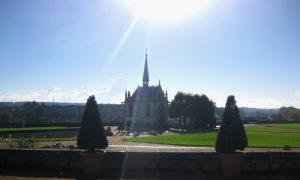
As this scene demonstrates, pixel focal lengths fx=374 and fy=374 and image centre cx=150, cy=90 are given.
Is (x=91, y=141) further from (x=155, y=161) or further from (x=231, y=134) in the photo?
(x=231, y=134)

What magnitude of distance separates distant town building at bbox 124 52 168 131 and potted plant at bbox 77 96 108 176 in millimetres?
79119

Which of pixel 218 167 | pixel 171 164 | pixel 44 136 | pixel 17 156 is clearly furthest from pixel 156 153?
pixel 44 136

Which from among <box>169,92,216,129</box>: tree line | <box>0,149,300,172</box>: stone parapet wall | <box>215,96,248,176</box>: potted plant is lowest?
<box>0,149,300,172</box>: stone parapet wall

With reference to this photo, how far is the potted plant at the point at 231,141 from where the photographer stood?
683 inches

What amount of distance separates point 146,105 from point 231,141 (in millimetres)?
84296

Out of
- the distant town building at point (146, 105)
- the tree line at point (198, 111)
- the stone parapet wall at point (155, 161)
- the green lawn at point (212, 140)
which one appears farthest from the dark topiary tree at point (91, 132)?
the distant town building at point (146, 105)

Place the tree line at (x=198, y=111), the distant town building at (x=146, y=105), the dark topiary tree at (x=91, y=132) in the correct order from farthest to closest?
1. the distant town building at (x=146, y=105)
2. the tree line at (x=198, y=111)
3. the dark topiary tree at (x=91, y=132)

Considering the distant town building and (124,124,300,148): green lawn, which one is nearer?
(124,124,300,148): green lawn

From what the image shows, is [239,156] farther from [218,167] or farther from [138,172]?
[138,172]

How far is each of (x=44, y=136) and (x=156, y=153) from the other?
3542cm

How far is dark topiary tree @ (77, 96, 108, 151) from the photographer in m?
17.6

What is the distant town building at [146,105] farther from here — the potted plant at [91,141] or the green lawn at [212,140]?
the potted plant at [91,141]

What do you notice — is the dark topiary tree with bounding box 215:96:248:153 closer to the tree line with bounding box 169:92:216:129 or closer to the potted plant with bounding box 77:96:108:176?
the potted plant with bounding box 77:96:108:176

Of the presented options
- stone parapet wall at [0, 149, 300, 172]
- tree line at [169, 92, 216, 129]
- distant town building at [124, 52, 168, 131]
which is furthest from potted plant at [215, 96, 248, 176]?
distant town building at [124, 52, 168, 131]
